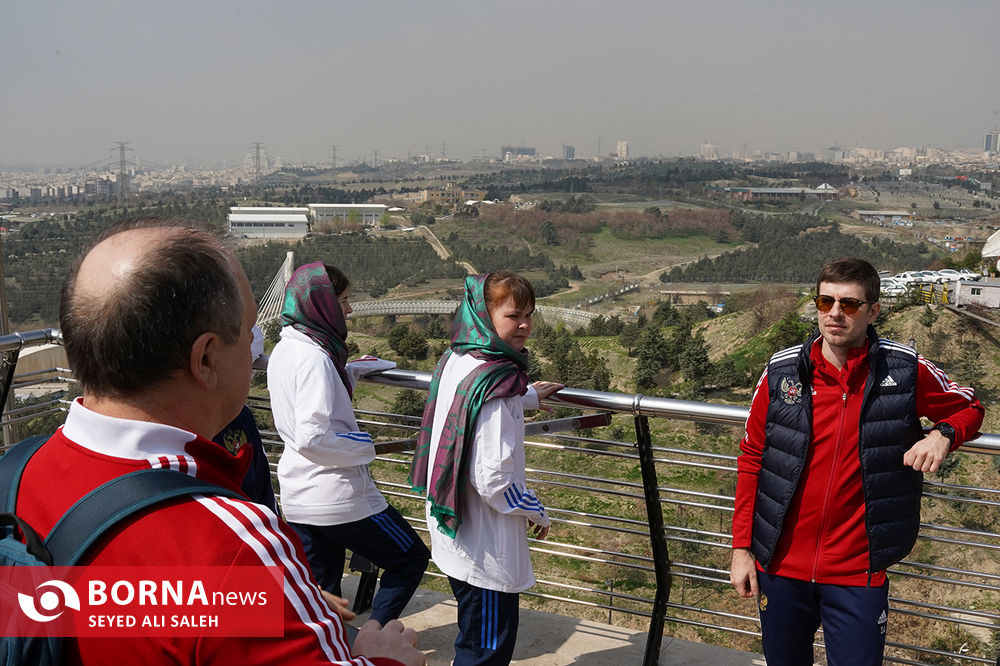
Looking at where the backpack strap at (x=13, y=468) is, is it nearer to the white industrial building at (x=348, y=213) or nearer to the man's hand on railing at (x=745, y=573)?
the man's hand on railing at (x=745, y=573)

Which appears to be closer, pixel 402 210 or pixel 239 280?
pixel 239 280

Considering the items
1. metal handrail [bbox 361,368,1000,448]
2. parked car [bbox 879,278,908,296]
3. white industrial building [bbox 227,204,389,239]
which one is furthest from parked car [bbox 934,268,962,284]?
white industrial building [bbox 227,204,389,239]

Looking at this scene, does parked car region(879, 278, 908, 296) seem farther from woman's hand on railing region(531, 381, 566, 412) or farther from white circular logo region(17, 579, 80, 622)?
white circular logo region(17, 579, 80, 622)

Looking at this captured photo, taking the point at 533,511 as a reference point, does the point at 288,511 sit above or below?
below

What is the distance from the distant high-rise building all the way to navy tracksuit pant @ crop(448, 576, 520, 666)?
6918 inches

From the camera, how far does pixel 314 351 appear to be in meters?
2.38

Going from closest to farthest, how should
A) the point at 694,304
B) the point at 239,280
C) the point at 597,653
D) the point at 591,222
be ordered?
the point at 239,280 → the point at 597,653 → the point at 694,304 → the point at 591,222

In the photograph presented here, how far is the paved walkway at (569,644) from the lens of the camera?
2686mm

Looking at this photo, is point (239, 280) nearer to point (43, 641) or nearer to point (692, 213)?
point (43, 641)

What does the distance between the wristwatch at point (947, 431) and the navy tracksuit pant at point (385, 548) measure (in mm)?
1468

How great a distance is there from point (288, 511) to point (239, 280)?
1621 millimetres

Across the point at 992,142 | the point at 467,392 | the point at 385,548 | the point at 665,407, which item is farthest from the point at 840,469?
the point at 992,142

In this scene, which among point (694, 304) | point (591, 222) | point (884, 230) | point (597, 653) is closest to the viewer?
point (597, 653)

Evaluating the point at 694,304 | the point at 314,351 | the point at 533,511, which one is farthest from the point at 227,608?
the point at 694,304
